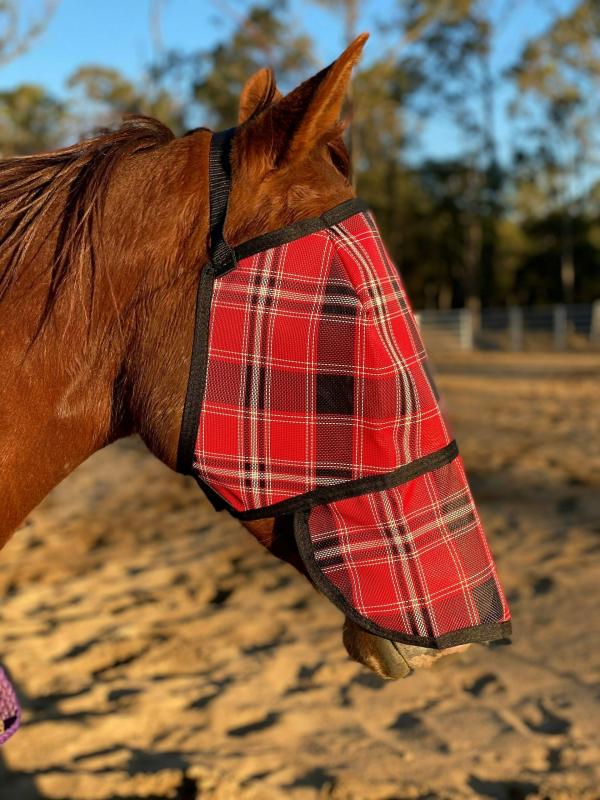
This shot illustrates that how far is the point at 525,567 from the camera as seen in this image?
4.69 m

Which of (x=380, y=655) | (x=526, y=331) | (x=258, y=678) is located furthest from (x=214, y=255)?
(x=526, y=331)

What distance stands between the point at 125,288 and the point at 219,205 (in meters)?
0.19

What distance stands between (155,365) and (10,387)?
0.22 m

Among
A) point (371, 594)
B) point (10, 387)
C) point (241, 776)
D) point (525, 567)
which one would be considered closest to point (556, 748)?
point (241, 776)

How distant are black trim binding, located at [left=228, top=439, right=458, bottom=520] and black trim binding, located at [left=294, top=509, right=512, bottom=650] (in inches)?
0.8

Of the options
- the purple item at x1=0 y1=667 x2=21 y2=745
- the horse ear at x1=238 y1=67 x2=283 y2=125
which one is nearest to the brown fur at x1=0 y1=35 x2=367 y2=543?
the horse ear at x1=238 y1=67 x2=283 y2=125

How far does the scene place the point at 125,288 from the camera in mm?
1229

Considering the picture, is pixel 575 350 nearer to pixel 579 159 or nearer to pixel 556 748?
pixel 579 159

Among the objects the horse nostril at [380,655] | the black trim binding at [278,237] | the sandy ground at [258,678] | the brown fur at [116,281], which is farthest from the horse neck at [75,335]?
the sandy ground at [258,678]

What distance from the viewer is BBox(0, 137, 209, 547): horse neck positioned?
122 centimetres

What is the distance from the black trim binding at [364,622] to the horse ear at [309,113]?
54 cm

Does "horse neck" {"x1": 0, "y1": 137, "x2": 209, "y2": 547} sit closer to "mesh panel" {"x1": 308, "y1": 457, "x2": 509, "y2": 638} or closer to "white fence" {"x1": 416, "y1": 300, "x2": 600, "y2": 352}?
"mesh panel" {"x1": 308, "y1": 457, "x2": 509, "y2": 638}

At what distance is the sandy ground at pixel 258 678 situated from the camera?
2840mm

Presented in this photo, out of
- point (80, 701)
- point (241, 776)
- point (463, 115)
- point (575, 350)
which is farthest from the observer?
point (463, 115)
